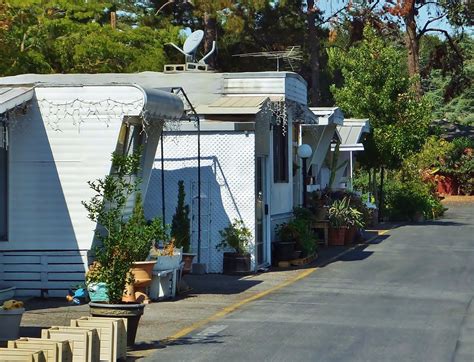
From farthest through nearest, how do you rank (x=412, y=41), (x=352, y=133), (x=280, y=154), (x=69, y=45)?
(x=412, y=41)
(x=69, y=45)
(x=352, y=133)
(x=280, y=154)

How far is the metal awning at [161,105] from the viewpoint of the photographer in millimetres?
15711

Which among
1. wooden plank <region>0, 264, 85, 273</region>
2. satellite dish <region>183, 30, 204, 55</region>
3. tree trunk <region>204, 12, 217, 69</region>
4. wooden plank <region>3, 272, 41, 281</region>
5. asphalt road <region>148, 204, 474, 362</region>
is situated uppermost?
tree trunk <region>204, 12, 217, 69</region>

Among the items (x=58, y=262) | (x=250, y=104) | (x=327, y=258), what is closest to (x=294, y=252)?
(x=327, y=258)

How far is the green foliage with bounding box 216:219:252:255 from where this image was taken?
19.8m

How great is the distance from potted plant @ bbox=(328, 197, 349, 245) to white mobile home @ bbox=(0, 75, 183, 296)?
35.5 feet

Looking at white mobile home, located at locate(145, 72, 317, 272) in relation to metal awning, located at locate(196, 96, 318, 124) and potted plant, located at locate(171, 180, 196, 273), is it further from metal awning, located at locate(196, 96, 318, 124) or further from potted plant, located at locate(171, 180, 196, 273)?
potted plant, located at locate(171, 180, 196, 273)

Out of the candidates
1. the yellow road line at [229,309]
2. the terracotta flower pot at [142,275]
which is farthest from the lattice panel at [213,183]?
the terracotta flower pot at [142,275]

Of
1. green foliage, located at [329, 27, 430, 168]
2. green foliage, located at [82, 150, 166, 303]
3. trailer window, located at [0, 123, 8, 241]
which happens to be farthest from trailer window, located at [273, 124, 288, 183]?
green foliage, located at [329, 27, 430, 168]

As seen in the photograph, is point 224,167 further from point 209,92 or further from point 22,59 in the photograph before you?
point 22,59

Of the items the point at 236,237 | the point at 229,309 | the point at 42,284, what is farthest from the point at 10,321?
the point at 236,237

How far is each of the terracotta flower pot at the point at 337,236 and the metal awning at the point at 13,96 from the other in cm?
1197

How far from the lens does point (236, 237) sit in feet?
65.2

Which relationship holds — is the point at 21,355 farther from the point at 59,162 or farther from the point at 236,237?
the point at 236,237

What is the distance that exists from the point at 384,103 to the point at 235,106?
615 inches
